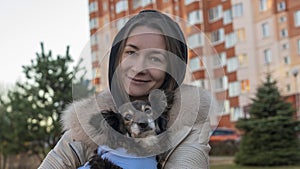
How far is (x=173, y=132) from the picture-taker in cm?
200

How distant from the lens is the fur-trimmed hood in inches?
78.8

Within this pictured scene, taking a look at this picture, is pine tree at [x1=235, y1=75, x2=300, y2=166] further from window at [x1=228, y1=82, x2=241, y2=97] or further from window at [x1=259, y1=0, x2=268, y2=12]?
window at [x1=228, y1=82, x2=241, y2=97]

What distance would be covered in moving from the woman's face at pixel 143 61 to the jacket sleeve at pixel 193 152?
0.24 m

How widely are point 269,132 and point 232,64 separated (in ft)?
57.0

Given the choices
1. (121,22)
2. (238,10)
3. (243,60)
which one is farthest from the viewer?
(238,10)

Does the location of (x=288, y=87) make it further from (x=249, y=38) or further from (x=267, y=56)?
(x=249, y=38)

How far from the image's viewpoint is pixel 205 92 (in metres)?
2.11

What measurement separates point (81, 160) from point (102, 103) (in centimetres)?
24

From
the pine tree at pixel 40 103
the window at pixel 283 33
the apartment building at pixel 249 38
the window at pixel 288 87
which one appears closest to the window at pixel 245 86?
the apartment building at pixel 249 38

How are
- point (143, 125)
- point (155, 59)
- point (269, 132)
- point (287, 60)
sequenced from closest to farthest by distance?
point (143, 125) < point (155, 59) < point (269, 132) < point (287, 60)

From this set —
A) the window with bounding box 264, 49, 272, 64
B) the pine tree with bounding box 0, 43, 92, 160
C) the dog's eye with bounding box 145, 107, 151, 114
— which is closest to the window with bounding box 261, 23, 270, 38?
the window with bounding box 264, 49, 272, 64

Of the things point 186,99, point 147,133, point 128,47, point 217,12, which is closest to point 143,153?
point 147,133

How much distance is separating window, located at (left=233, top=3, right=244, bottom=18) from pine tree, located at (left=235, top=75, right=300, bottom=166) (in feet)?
51.1

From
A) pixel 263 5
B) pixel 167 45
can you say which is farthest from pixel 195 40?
pixel 263 5
